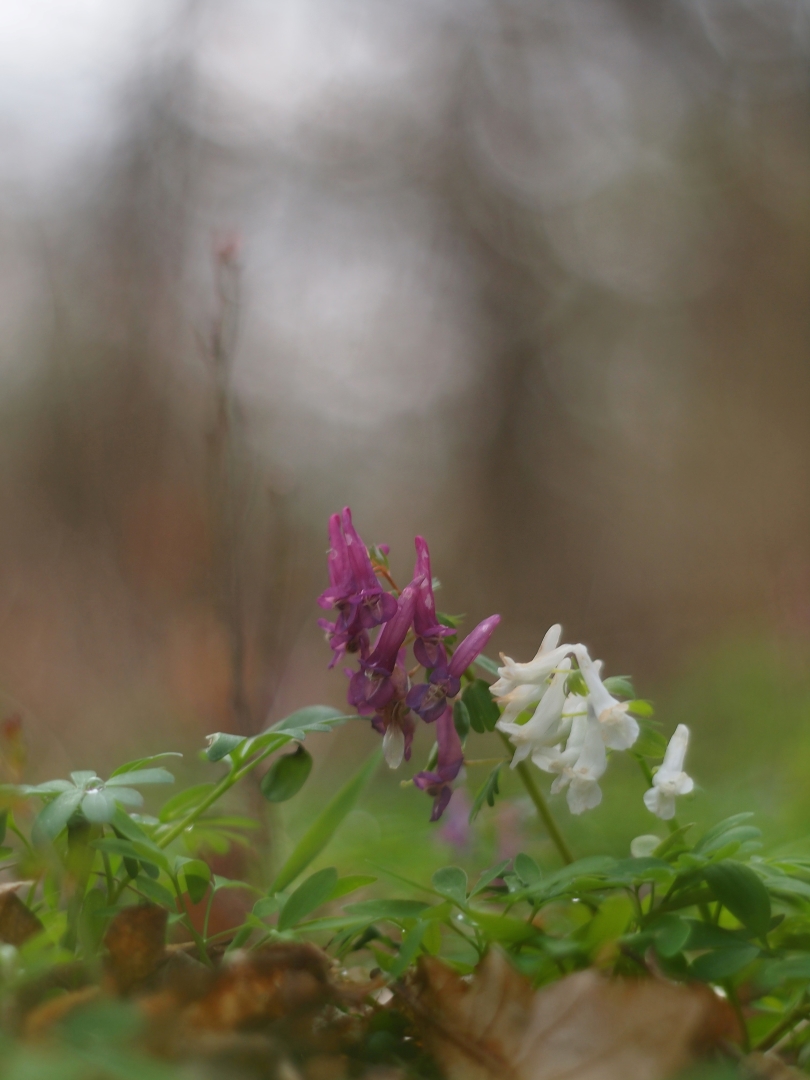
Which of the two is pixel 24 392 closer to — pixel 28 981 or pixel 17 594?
pixel 17 594

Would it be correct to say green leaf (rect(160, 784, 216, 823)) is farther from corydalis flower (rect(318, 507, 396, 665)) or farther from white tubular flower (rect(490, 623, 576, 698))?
white tubular flower (rect(490, 623, 576, 698))

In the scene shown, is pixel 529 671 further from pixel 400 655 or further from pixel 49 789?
pixel 49 789

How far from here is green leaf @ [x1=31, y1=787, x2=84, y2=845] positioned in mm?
564

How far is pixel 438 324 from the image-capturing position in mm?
5902

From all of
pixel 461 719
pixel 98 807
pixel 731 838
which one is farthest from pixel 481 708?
pixel 98 807

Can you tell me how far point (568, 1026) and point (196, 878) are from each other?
35 centimetres

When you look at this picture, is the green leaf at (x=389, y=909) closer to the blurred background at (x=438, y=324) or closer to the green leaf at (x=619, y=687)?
the green leaf at (x=619, y=687)

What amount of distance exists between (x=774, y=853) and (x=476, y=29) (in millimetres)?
7191

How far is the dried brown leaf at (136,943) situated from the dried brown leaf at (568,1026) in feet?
0.63

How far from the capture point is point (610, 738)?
2.13 ft

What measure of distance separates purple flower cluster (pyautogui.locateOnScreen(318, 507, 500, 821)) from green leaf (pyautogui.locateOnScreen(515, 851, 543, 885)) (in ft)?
0.45

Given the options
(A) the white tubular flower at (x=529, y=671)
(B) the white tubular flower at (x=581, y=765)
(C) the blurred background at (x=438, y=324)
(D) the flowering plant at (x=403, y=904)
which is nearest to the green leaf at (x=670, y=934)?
(D) the flowering plant at (x=403, y=904)

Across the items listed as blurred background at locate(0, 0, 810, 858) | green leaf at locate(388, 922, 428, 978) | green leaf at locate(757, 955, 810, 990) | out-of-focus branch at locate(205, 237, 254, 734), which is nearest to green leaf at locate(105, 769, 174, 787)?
green leaf at locate(388, 922, 428, 978)

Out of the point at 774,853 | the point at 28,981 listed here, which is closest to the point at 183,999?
the point at 28,981
